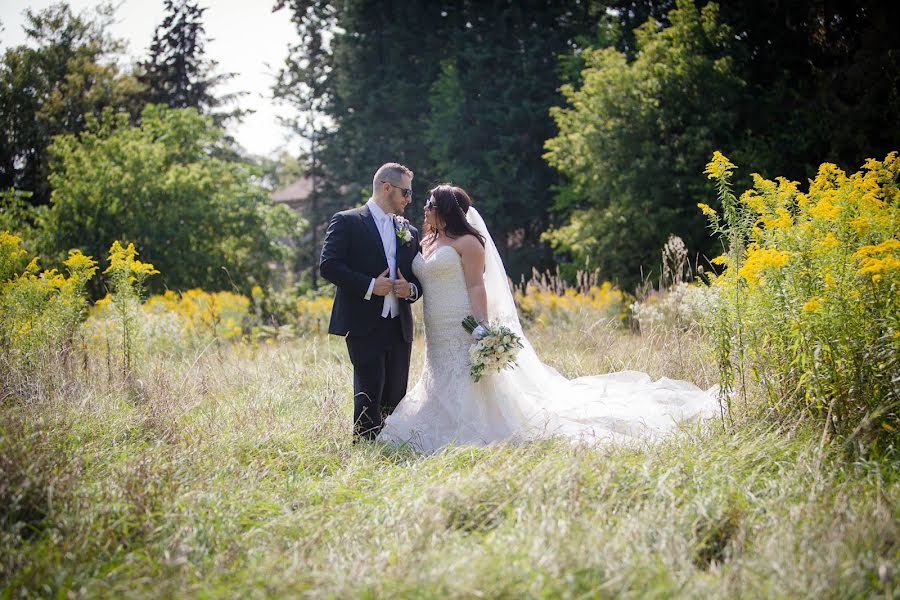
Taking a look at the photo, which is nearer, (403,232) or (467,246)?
(403,232)

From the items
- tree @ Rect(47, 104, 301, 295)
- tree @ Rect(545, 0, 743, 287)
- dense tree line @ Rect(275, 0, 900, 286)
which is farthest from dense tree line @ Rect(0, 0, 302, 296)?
tree @ Rect(545, 0, 743, 287)

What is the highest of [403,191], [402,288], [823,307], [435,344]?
[403,191]

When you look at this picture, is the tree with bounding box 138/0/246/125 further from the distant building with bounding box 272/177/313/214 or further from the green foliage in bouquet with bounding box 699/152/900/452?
the green foliage in bouquet with bounding box 699/152/900/452

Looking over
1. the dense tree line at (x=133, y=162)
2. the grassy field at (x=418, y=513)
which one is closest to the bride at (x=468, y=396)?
the grassy field at (x=418, y=513)

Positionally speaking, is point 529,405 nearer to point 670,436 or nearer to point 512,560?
point 670,436

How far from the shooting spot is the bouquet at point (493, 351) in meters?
4.52

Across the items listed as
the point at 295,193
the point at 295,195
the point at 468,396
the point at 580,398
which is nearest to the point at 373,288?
the point at 468,396

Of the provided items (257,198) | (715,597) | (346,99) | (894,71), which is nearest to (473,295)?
(715,597)

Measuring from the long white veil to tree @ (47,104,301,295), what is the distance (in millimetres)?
10406

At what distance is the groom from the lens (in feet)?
14.8

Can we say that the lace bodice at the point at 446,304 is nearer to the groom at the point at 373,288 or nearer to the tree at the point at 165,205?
the groom at the point at 373,288

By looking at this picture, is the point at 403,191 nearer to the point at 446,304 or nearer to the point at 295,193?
the point at 446,304

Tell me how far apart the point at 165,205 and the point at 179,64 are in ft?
35.2

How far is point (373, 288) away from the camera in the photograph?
14.6 feet
